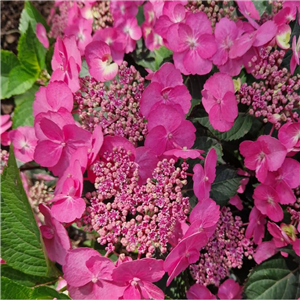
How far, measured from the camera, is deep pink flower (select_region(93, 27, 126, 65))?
4.23 ft

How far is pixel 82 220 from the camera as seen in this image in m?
0.97

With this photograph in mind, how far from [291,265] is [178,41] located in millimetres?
824

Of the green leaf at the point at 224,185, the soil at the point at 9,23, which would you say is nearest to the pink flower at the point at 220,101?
the green leaf at the point at 224,185

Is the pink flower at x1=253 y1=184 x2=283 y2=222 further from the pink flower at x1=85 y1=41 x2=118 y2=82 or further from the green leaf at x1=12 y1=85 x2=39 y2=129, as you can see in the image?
the green leaf at x1=12 y1=85 x2=39 y2=129

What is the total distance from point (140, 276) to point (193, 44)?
26.8 inches

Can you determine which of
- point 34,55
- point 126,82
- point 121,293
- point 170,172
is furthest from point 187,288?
point 34,55

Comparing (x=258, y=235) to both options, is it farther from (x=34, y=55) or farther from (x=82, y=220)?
(x=34, y=55)

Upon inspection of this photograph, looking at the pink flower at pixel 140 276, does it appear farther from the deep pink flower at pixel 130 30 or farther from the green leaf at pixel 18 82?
the green leaf at pixel 18 82

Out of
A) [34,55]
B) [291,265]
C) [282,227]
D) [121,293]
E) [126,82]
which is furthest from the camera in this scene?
[34,55]

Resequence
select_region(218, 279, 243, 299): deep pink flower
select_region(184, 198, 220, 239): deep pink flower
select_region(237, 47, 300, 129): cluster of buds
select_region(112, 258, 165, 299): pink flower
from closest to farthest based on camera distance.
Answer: select_region(112, 258, 165, 299): pink flower → select_region(184, 198, 220, 239): deep pink flower → select_region(237, 47, 300, 129): cluster of buds → select_region(218, 279, 243, 299): deep pink flower

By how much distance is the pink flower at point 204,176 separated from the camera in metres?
0.95

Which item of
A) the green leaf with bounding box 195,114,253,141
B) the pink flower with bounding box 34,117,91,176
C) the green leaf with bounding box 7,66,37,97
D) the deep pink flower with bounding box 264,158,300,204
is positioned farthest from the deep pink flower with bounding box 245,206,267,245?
the green leaf with bounding box 7,66,37,97

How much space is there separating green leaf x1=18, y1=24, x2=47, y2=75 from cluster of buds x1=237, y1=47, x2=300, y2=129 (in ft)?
3.20

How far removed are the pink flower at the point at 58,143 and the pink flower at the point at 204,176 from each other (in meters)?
0.29
